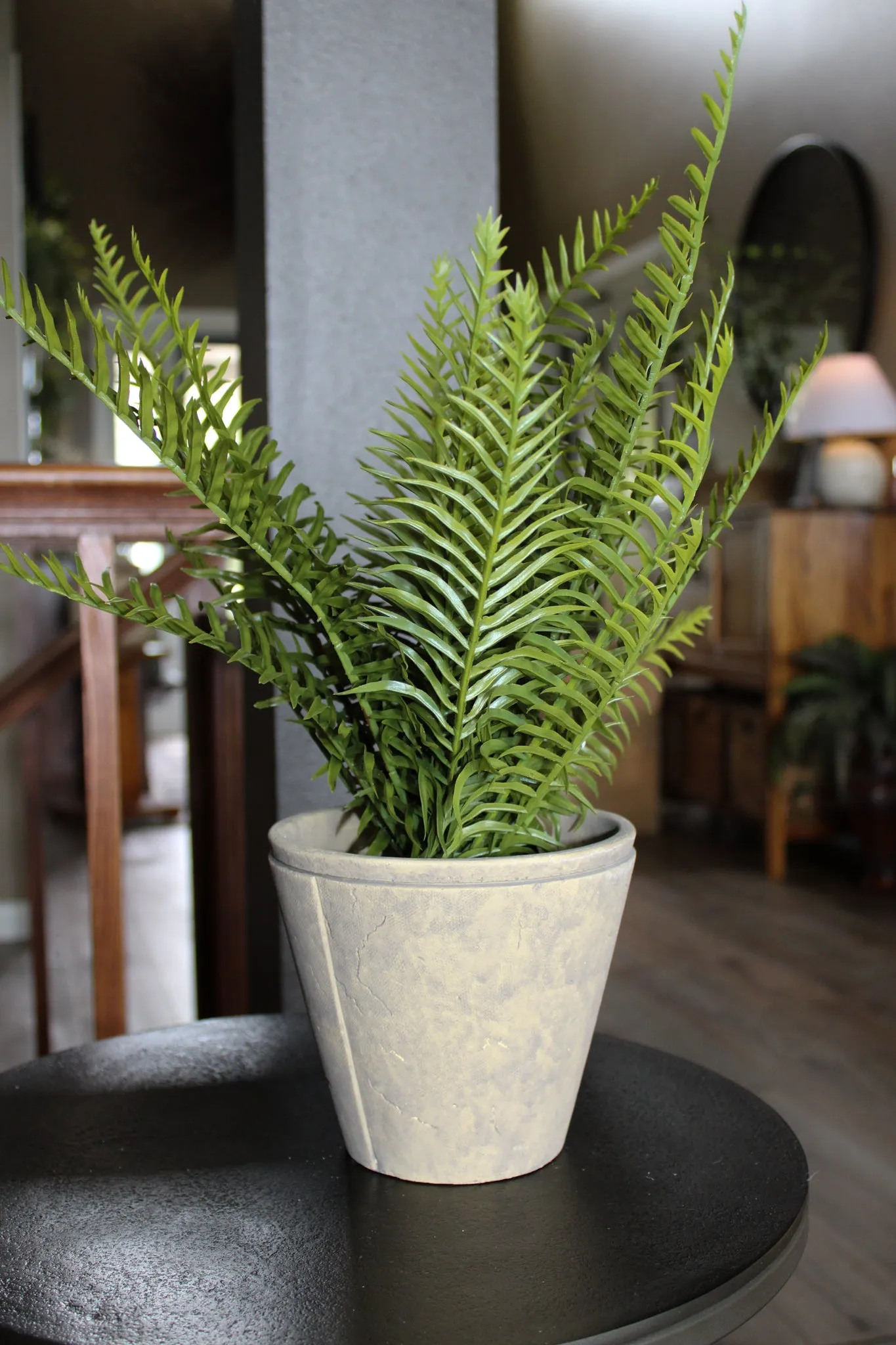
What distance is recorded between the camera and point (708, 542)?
20.7 inches

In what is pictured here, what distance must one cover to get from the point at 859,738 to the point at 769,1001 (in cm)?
104

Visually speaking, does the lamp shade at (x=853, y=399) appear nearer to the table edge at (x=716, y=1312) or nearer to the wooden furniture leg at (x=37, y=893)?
the wooden furniture leg at (x=37, y=893)

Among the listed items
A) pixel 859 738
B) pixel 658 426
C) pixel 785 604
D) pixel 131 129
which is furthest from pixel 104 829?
pixel 131 129

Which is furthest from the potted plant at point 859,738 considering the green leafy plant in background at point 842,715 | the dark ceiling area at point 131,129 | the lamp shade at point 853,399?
the dark ceiling area at point 131,129

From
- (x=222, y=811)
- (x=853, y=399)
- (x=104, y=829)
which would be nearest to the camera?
(x=104, y=829)

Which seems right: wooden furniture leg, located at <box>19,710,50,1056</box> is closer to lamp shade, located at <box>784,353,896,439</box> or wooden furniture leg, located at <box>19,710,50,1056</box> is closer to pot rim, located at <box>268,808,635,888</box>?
pot rim, located at <box>268,808,635,888</box>

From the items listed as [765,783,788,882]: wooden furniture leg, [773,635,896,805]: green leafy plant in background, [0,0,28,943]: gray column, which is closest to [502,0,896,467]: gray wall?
[773,635,896,805]: green leafy plant in background

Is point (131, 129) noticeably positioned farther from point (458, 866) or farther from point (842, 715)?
point (458, 866)

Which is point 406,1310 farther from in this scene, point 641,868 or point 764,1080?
point 641,868

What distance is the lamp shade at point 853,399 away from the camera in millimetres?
3215

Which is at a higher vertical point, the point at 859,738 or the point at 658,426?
the point at 658,426

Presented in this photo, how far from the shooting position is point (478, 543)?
482 mm

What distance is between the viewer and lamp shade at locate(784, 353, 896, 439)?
321 centimetres

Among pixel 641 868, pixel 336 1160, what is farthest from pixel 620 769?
pixel 336 1160
